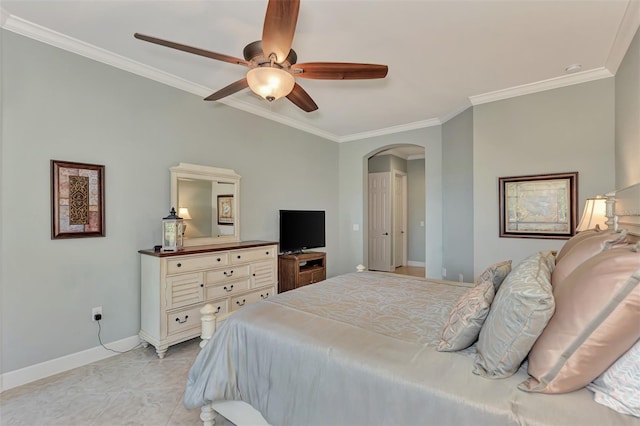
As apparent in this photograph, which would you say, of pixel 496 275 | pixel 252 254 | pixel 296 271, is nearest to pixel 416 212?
pixel 296 271

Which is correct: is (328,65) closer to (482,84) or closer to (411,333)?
(411,333)

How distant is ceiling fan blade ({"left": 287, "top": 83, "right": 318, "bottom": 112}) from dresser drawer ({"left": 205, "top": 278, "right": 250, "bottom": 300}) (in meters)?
1.98

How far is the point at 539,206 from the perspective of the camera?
135 inches

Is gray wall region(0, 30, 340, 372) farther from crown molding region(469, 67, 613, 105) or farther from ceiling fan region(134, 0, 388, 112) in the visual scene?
crown molding region(469, 67, 613, 105)

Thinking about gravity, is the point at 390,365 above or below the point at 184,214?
below

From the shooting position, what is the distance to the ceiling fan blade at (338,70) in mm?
2027

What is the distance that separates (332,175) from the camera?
18.4 feet

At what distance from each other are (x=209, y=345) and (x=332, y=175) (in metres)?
4.25

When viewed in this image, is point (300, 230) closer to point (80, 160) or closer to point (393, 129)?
point (393, 129)

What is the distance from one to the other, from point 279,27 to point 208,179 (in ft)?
7.18

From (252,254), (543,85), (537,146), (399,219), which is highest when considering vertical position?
(543,85)

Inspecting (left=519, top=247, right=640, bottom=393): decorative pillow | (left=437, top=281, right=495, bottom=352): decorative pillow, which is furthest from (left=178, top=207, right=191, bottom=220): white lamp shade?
A: (left=519, top=247, right=640, bottom=393): decorative pillow

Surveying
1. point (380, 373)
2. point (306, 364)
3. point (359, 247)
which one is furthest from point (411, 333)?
point (359, 247)

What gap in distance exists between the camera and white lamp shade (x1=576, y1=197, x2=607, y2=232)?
2.45m
